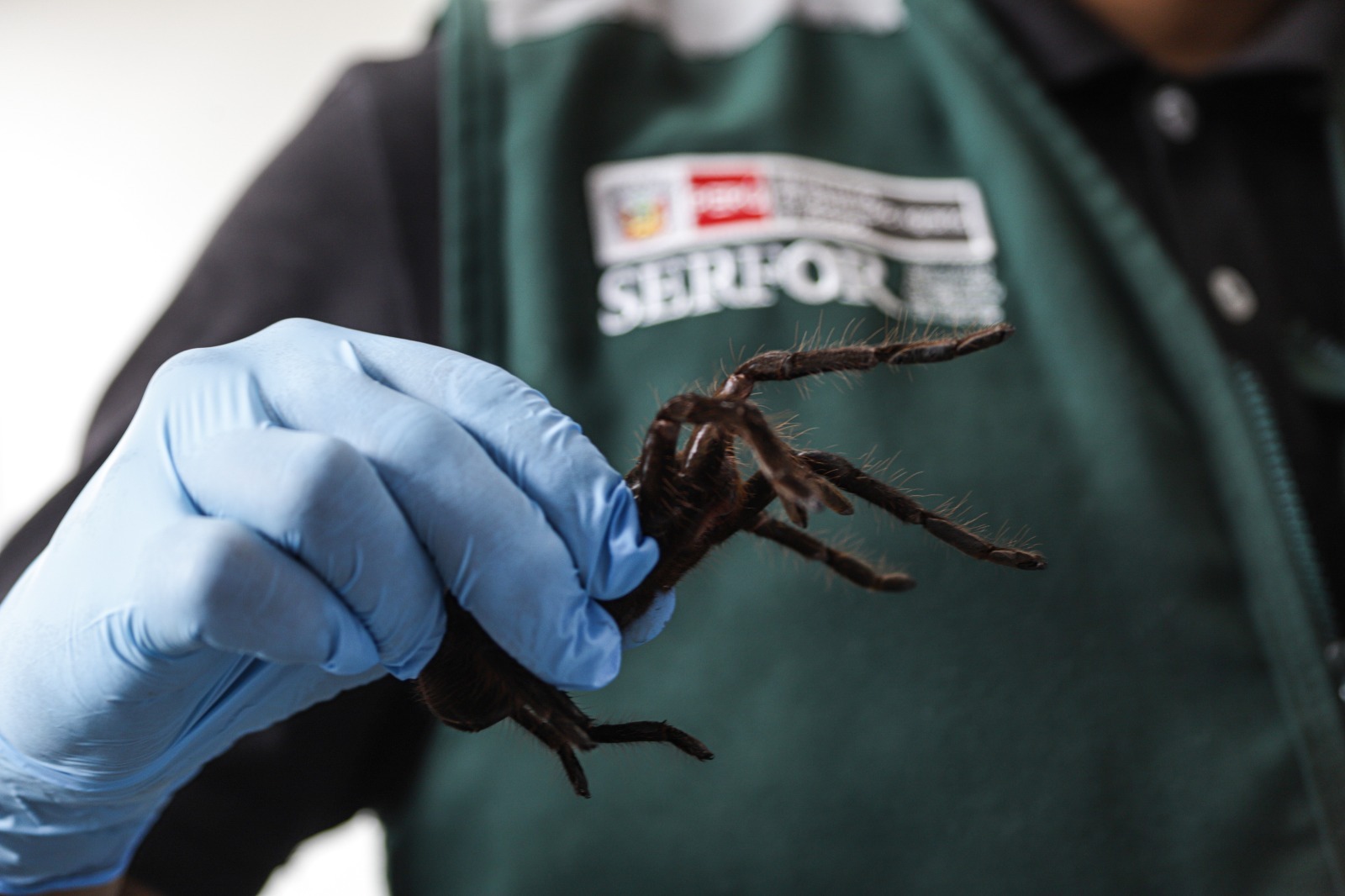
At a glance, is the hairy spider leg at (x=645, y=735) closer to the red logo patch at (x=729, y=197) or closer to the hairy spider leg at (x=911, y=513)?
the hairy spider leg at (x=911, y=513)

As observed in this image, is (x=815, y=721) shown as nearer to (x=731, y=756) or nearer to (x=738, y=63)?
(x=731, y=756)

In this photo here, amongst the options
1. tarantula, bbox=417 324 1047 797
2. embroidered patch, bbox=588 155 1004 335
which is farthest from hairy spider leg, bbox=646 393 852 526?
embroidered patch, bbox=588 155 1004 335

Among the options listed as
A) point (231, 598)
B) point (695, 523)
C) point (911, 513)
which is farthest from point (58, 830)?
point (911, 513)

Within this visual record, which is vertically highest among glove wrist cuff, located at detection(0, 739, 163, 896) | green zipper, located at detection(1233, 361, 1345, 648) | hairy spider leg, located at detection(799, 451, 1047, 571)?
hairy spider leg, located at detection(799, 451, 1047, 571)

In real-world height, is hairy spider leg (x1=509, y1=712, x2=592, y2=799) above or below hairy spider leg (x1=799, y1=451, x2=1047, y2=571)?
below

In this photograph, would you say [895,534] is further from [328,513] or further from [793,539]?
[328,513]

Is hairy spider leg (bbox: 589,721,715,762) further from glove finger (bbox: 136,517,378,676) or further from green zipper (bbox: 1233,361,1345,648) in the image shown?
green zipper (bbox: 1233,361,1345,648)

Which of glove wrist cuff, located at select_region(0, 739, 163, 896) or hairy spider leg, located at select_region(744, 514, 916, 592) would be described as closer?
hairy spider leg, located at select_region(744, 514, 916, 592)

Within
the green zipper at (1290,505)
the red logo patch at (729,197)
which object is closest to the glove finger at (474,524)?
the red logo patch at (729,197)
